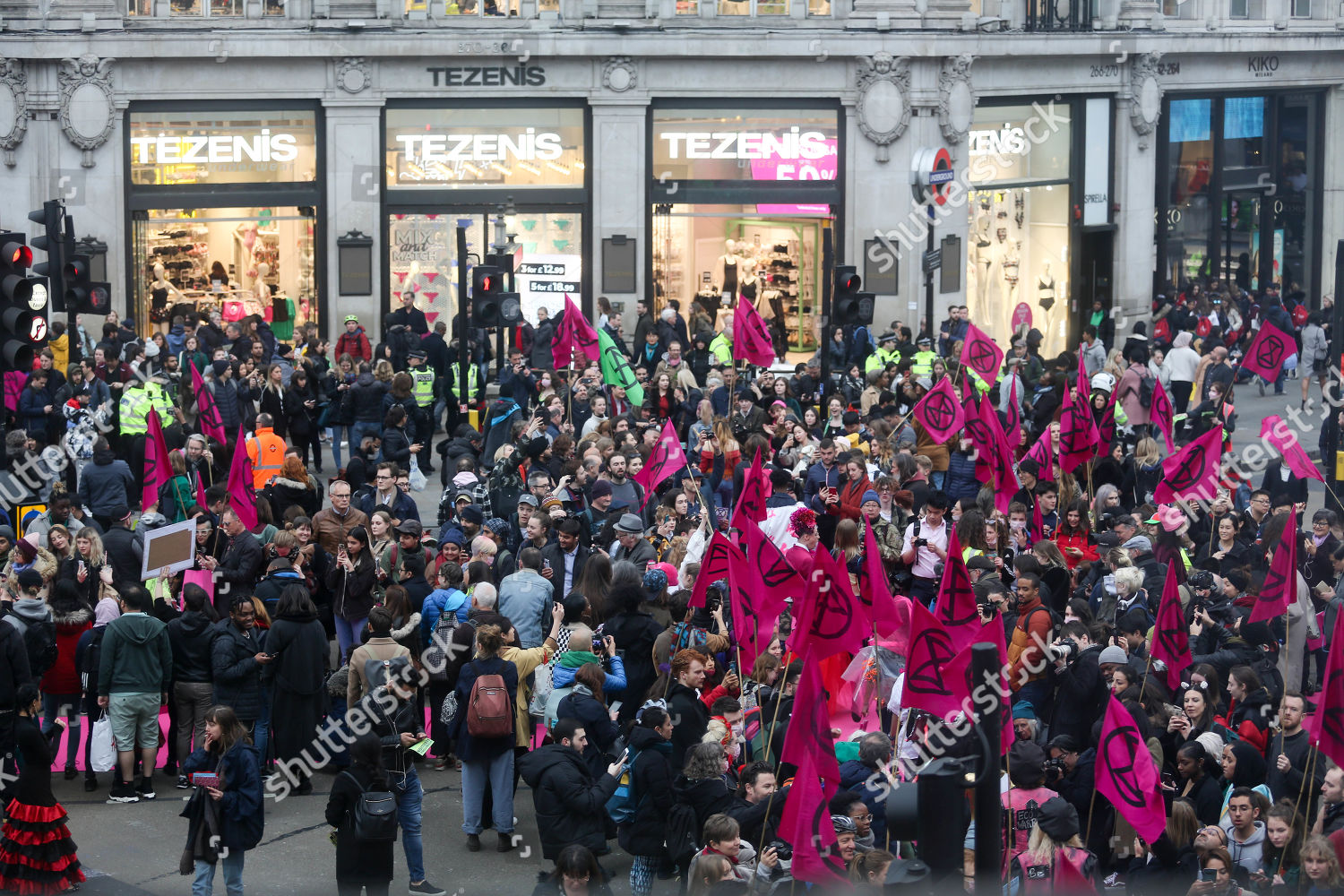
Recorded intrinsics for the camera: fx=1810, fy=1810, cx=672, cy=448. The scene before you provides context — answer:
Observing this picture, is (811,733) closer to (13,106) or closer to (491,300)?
(491,300)

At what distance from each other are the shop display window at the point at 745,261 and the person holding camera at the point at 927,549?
15.9m

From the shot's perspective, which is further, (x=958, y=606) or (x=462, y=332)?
(x=462, y=332)

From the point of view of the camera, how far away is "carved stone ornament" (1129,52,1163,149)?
34.6 meters

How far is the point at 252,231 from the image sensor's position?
31.1 metres

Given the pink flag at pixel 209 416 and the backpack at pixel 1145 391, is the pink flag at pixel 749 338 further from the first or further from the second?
the pink flag at pixel 209 416

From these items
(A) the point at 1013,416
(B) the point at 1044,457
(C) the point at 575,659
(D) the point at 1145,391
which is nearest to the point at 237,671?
(C) the point at 575,659

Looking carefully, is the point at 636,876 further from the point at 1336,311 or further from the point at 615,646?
the point at 1336,311

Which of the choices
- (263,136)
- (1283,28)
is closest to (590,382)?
(263,136)

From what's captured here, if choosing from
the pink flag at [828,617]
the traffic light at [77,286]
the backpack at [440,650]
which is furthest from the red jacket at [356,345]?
the pink flag at [828,617]

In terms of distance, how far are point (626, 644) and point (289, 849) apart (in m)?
2.86

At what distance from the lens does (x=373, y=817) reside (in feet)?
36.2

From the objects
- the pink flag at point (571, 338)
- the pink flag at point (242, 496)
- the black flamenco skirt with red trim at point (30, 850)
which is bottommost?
the black flamenco skirt with red trim at point (30, 850)

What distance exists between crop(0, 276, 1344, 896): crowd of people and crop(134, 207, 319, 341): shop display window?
9347mm

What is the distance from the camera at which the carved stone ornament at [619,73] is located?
101 feet
